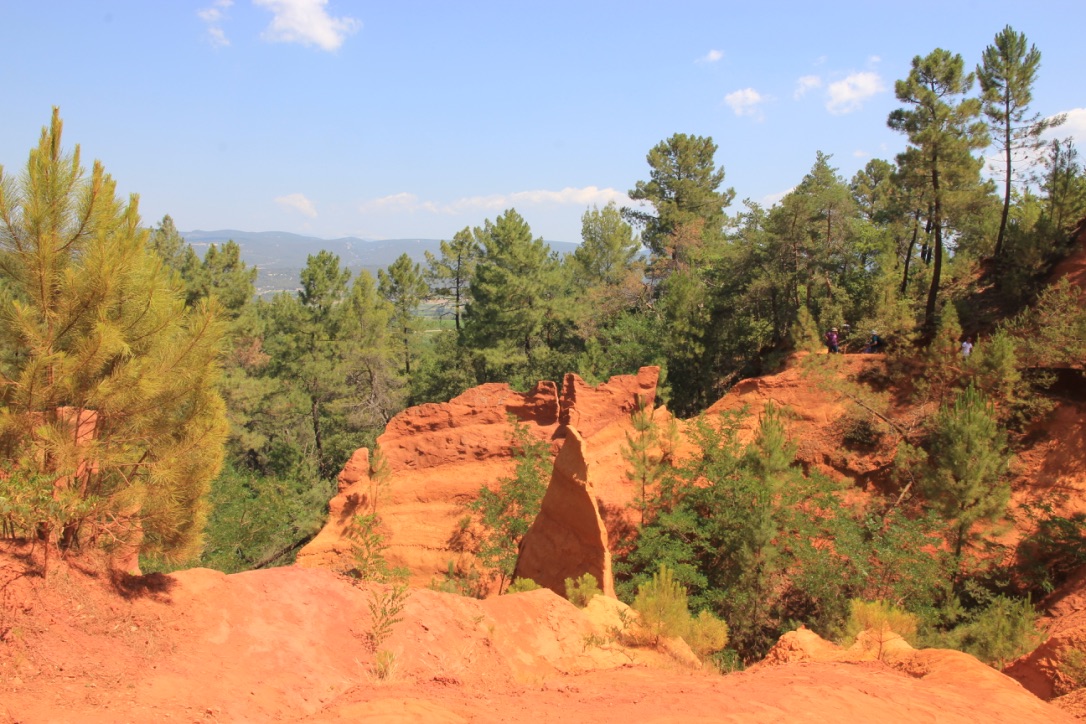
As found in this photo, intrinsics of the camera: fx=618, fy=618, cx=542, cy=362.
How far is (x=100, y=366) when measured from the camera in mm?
6578

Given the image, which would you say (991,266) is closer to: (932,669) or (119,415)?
(932,669)

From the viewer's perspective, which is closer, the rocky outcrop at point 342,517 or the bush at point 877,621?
the bush at point 877,621

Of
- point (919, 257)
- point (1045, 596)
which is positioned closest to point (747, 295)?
point (919, 257)

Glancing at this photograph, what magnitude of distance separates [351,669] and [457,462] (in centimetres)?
1153

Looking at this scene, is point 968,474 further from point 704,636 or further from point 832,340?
point 832,340

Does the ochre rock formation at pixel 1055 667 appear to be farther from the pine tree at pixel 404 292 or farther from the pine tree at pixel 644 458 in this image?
the pine tree at pixel 404 292

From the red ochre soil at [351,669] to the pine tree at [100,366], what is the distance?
82 cm

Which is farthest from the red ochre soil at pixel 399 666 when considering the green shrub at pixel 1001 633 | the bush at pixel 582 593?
the green shrub at pixel 1001 633

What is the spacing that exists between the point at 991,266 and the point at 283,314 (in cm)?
3139

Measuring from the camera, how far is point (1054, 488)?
15.1 metres

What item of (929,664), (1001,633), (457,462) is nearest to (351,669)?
(929,664)

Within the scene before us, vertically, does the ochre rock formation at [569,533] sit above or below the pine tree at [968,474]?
below

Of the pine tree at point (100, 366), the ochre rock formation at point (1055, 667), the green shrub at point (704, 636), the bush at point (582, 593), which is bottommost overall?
the green shrub at point (704, 636)

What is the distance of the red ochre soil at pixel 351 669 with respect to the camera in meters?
5.98
